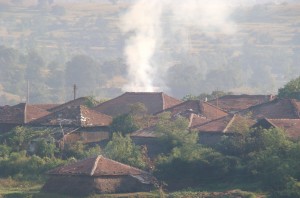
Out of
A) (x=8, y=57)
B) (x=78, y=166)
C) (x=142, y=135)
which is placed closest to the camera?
(x=78, y=166)

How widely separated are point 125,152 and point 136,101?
18.3m

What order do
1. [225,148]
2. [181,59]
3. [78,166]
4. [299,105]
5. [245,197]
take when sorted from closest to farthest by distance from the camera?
[245,197], [78,166], [225,148], [299,105], [181,59]

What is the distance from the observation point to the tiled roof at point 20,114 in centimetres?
6469

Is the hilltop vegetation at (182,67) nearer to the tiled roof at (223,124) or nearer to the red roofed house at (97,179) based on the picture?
the tiled roof at (223,124)

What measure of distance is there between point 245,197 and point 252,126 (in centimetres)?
972

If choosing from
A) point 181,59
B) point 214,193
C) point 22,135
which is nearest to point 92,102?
point 22,135

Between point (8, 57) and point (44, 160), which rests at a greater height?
point (8, 57)

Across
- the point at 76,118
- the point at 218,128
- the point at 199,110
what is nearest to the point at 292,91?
the point at 199,110

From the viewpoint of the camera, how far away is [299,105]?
203 ft

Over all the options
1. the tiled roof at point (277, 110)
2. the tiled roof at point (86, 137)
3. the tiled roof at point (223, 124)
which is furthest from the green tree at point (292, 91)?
the tiled roof at point (86, 137)

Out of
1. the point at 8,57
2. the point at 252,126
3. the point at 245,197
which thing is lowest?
the point at 245,197

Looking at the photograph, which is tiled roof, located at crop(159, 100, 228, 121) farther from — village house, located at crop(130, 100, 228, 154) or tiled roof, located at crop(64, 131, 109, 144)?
tiled roof, located at crop(64, 131, 109, 144)

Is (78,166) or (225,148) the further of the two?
(225,148)

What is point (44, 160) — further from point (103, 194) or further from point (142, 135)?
point (103, 194)
